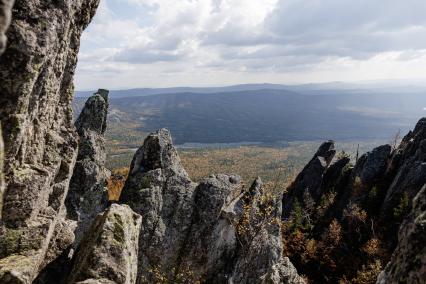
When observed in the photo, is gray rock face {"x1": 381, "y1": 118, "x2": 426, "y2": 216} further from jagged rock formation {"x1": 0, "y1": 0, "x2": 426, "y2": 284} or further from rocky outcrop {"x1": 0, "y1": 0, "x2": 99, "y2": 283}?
rocky outcrop {"x1": 0, "y1": 0, "x2": 99, "y2": 283}

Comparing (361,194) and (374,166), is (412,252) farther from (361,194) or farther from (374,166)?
(374,166)

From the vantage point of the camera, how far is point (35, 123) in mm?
18984

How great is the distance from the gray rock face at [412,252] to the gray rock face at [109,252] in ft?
37.2

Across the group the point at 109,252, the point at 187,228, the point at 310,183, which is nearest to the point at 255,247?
the point at 187,228

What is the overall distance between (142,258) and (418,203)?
1203 inches

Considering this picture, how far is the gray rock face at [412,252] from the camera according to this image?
38.9 feet

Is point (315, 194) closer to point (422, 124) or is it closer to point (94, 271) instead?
point (422, 124)

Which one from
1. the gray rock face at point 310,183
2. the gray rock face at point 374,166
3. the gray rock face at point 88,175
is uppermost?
the gray rock face at point 88,175

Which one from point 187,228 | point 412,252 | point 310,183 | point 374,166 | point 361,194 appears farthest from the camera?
point 310,183

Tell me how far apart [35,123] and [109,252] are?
7.02m

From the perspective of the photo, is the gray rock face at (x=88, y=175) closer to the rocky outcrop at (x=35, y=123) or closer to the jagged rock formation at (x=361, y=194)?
the rocky outcrop at (x=35, y=123)

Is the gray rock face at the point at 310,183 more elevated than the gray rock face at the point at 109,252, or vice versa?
the gray rock face at the point at 109,252

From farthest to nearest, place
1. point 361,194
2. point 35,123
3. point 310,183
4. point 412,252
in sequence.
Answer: point 310,183 < point 361,194 < point 35,123 < point 412,252

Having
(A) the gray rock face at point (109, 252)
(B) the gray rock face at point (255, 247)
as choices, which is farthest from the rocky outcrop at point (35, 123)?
(B) the gray rock face at point (255, 247)
